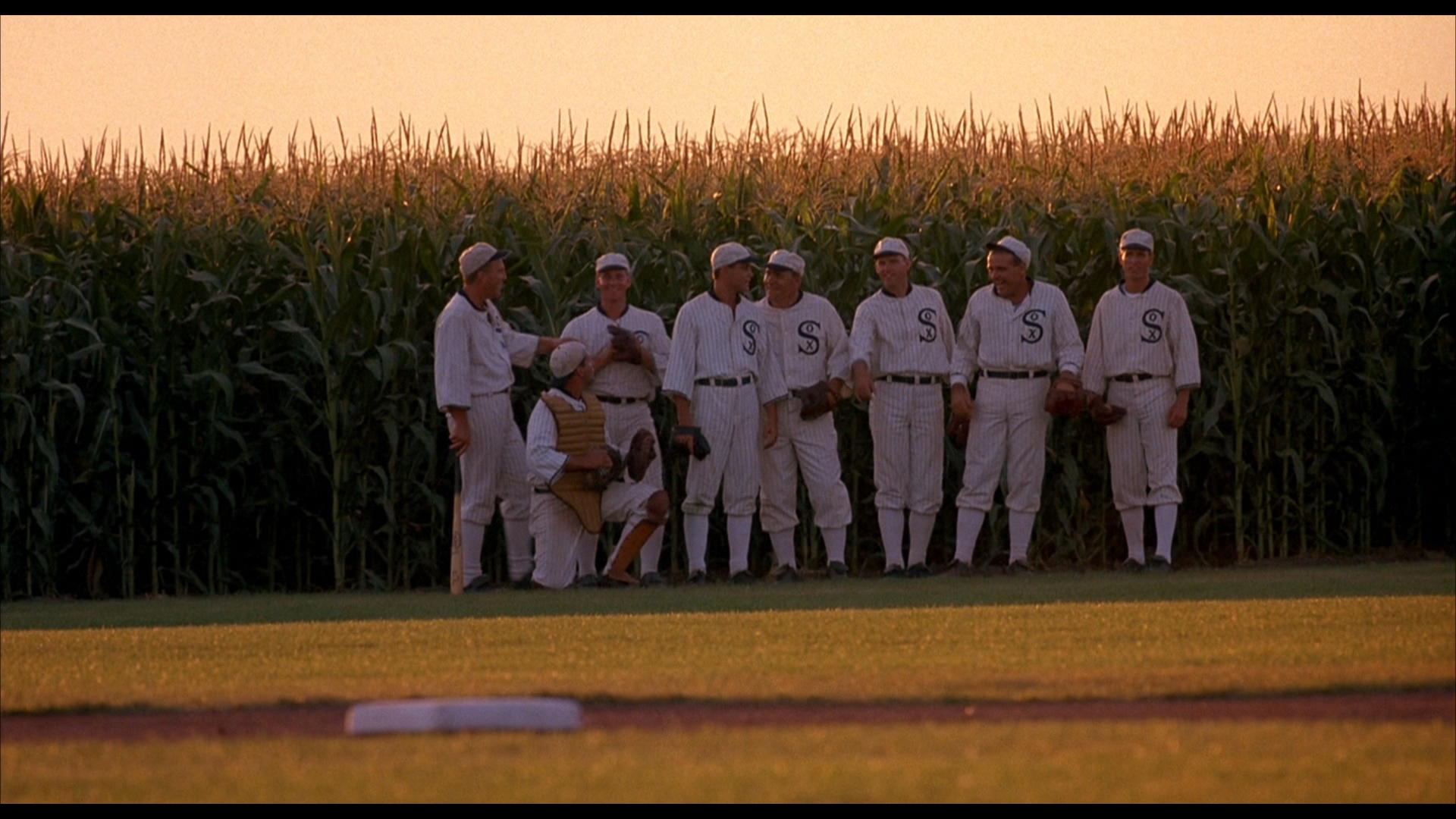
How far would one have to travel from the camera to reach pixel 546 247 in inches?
605

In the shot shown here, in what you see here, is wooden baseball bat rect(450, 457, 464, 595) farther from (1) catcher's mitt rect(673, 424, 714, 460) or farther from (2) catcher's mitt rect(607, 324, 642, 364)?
(1) catcher's mitt rect(673, 424, 714, 460)

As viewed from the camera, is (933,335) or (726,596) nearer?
(726,596)

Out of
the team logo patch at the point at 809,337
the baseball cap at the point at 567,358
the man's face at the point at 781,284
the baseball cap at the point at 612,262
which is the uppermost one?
the baseball cap at the point at 612,262

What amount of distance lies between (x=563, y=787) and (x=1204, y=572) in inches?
361

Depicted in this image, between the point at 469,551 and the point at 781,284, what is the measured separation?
293 cm

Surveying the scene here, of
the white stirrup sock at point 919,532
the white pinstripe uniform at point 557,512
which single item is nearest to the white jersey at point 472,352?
the white pinstripe uniform at point 557,512

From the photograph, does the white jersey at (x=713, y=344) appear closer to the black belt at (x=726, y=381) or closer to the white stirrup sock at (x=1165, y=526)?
the black belt at (x=726, y=381)

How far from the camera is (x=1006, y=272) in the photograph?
1439 cm

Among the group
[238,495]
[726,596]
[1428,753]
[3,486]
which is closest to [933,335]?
[726,596]

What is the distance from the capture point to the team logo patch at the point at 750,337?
14.4 metres

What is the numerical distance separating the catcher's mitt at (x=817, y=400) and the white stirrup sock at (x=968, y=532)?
4.14 feet

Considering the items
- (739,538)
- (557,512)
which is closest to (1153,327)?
(739,538)

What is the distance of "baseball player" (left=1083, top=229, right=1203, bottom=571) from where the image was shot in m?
14.4

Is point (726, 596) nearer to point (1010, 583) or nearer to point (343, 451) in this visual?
point (1010, 583)
